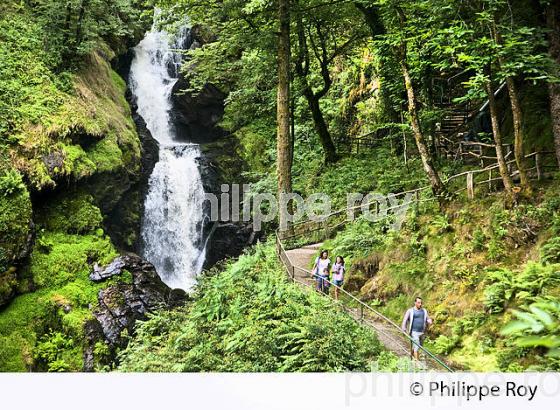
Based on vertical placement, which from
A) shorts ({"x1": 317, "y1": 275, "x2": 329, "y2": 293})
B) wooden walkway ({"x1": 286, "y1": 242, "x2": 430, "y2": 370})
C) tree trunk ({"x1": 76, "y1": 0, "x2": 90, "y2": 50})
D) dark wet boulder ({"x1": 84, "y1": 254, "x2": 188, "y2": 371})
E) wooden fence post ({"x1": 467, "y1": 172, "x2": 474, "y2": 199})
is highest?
tree trunk ({"x1": 76, "y1": 0, "x2": 90, "y2": 50})

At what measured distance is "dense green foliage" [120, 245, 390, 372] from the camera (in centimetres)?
782

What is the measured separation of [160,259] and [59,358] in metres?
8.05

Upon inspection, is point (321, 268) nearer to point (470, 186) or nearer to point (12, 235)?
point (470, 186)

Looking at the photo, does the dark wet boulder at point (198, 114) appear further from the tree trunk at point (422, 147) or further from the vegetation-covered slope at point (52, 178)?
the tree trunk at point (422, 147)

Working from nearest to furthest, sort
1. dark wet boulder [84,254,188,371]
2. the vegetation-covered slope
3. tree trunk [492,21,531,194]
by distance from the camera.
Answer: tree trunk [492,21,531,194]
the vegetation-covered slope
dark wet boulder [84,254,188,371]

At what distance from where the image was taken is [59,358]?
14289 millimetres

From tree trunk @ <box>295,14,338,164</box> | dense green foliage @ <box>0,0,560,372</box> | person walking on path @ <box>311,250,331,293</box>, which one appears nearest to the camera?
dense green foliage @ <box>0,0,560,372</box>

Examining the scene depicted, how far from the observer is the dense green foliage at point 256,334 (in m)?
7.82

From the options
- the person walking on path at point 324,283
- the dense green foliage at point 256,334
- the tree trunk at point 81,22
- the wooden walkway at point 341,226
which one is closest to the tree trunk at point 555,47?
the wooden walkway at point 341,226

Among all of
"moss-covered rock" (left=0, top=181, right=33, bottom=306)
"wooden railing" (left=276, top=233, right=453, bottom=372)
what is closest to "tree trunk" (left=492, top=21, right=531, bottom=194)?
"wooden railing" (left=276, top=233, right=453, bottom=372)

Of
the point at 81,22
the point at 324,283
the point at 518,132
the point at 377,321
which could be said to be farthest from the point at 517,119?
the point at 81,22

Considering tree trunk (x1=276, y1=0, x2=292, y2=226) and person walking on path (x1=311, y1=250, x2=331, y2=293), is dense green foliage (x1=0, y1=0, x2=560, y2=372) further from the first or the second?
tree trunk (x1=276, y1=0, x2=292, y2=226)

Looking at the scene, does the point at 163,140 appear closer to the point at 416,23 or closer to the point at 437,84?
the point at 437,84

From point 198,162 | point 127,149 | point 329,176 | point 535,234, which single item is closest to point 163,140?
point 198,162
